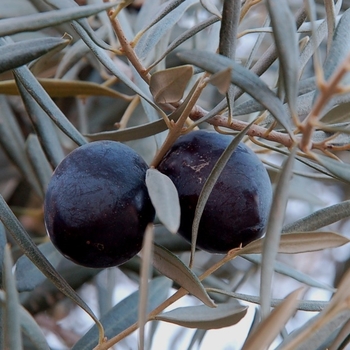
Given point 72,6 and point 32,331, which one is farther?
point 32,331

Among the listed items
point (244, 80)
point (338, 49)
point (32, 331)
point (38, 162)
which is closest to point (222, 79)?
point (244, 80)

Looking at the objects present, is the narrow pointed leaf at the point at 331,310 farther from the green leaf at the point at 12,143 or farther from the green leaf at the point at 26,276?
the green leaf at the point at 12,143

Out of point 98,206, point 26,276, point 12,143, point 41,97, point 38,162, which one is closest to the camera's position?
point 98,206

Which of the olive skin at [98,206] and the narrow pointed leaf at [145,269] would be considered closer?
the narrow pointed leaf at [145,269]

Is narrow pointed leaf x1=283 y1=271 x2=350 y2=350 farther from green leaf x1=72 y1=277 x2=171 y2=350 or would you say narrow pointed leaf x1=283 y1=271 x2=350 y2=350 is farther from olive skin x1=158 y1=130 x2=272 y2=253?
green leaf x1=72 y1=277 x2=171 y2=350

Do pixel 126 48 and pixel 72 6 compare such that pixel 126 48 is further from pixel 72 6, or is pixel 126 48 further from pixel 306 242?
pixel 306 242

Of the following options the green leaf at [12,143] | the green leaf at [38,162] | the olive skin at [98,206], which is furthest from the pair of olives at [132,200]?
the green leaf at [12,143]
